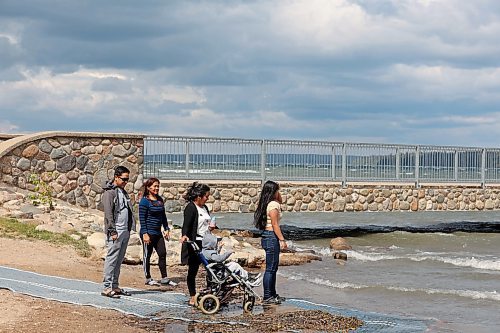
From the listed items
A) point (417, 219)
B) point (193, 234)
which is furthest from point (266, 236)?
point (417, 219)

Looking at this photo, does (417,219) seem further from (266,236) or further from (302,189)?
(266,236)

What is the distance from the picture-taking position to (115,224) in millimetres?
10820

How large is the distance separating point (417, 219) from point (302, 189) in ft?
59.5

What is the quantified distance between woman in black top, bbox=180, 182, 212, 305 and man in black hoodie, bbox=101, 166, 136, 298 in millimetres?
870

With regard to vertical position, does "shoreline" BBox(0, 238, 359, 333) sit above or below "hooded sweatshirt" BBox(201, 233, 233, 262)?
below

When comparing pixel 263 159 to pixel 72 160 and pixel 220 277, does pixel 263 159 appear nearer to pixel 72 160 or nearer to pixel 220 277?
pixel 72 160

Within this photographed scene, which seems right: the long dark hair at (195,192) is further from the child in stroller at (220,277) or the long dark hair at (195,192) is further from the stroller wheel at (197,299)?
the stroller wheel at (197,299)

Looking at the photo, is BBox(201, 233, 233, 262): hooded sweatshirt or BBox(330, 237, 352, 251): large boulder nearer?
BBox(201, 233, 233, 262): hooded sweatshirt

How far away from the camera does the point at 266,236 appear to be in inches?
442

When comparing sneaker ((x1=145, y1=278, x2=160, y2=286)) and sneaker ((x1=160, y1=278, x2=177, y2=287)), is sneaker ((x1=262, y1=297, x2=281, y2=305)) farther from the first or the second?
sneaker ((x1=145, y1=278, x2=160, y2=286))

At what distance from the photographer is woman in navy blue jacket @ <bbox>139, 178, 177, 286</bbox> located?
40.2 ft

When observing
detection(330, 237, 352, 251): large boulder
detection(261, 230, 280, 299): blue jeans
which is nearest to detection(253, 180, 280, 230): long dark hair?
detection(261, 230, 280, 299): blue jeans

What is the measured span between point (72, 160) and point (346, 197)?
828 centimetres

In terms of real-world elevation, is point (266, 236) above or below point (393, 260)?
above
